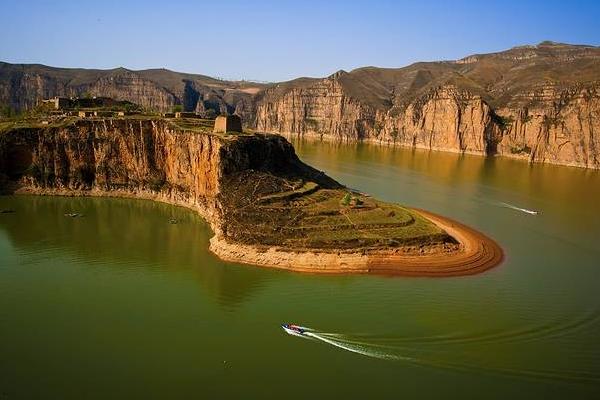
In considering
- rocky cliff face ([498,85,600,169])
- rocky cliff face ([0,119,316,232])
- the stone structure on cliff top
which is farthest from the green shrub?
rocky cliff face ([498,85,600,169])

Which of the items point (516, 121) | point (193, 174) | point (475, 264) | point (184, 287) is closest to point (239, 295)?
point (184, 287)

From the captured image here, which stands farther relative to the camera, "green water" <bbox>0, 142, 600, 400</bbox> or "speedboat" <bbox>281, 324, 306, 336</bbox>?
"speedboat" <bbox>281, 324, 306, 336</bbox>

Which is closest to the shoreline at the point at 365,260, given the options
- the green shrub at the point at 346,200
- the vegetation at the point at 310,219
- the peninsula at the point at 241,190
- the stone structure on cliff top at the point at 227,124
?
the peninsula at the point at 241,190

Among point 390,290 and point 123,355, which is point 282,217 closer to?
point 390,290

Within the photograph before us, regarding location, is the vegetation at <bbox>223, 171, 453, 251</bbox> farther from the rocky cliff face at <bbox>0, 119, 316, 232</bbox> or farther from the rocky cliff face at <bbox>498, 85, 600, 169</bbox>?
the rocky cliff face at <bbox>498, 85, 600, 169</bbox>

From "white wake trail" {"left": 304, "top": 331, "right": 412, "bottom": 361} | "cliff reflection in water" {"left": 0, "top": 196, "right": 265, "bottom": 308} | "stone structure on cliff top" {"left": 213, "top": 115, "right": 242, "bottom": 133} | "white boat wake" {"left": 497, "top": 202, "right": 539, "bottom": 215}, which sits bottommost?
"white wake trail" {"left": 304, "top": 331, "right": 412, "bottom": 361}

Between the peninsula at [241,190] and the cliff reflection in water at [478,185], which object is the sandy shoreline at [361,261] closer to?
the peninsula at [241,190]
